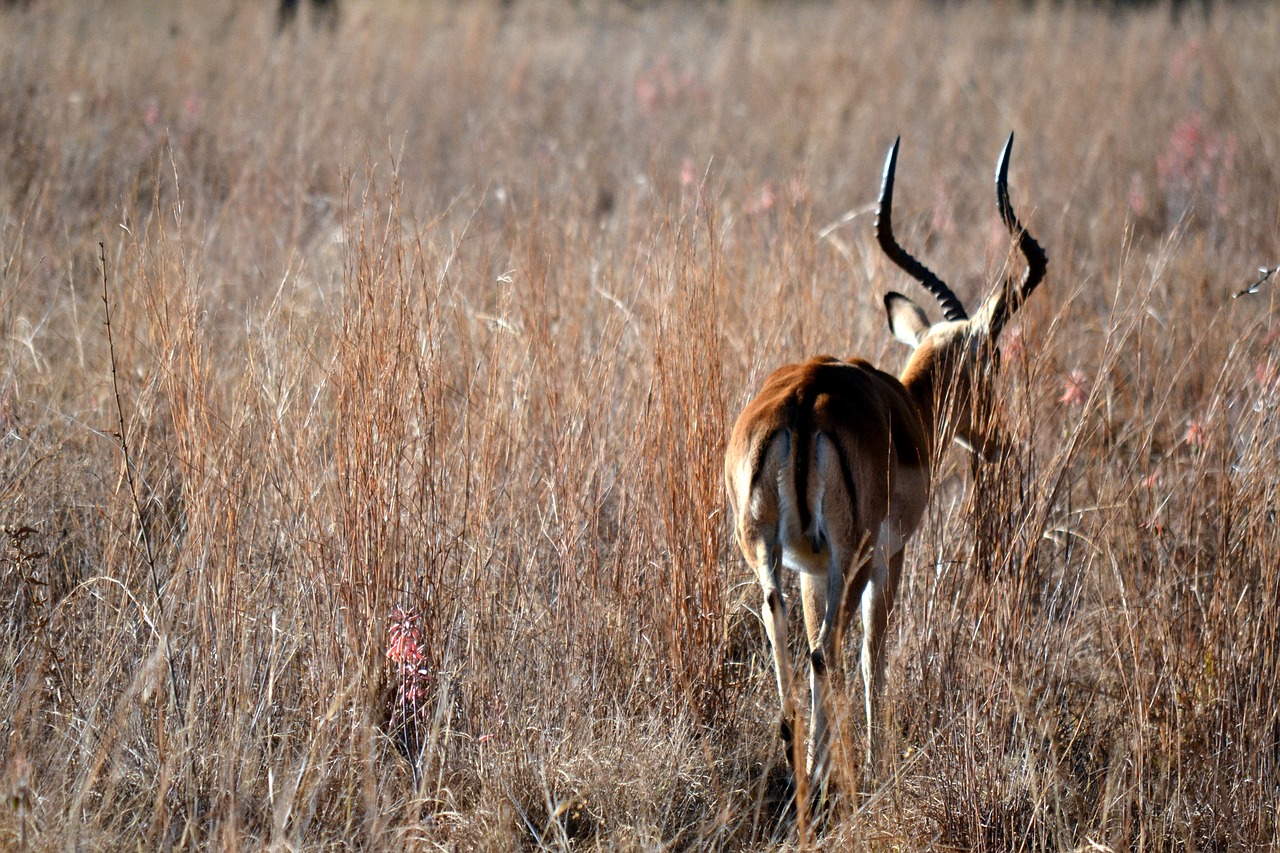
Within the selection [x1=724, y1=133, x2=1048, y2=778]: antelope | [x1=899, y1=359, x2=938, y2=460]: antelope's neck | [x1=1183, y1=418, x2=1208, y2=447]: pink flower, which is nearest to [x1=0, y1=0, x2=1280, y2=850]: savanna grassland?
[x1=1183, y1=418, x2=1208, y2=447]: pink flower

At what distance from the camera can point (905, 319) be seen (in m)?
3.65

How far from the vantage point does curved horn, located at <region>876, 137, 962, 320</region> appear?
11.0 feet

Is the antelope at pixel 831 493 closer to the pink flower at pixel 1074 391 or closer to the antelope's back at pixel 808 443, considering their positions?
the antelope's back at pixel 808 443

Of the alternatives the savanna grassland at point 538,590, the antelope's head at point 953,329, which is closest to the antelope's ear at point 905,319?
the antelope's head at point 953,329

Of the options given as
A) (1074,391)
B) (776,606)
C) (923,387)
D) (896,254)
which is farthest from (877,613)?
(896,254)

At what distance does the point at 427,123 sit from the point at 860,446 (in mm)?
5602

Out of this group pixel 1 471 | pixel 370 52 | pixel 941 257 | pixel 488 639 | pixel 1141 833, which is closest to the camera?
pixel 1141 833

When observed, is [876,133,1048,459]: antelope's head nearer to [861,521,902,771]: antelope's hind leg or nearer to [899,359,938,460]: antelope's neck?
[899,359,938,460]: antelope's neck

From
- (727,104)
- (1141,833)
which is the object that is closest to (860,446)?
(1141,833)

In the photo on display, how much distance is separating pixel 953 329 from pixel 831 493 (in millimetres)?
1109

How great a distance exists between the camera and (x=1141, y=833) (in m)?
2.36

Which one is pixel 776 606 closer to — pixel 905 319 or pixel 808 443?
pixel 808 443

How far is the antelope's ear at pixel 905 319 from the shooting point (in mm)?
3596

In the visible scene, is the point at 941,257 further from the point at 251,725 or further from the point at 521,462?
the point at 251,725
